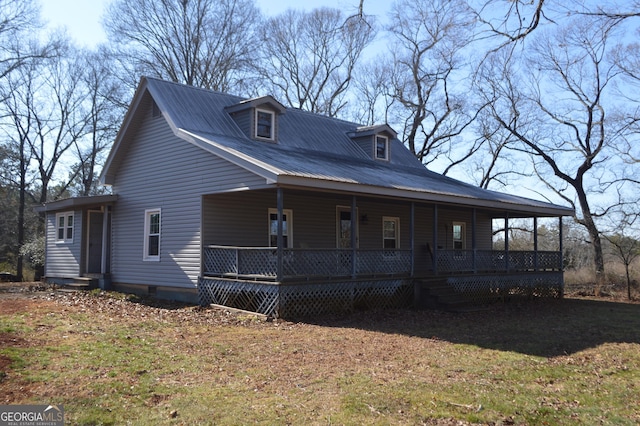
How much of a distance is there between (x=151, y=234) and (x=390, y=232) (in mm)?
9214

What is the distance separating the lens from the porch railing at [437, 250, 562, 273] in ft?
62.8

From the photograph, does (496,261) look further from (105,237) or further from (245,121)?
(105,237)

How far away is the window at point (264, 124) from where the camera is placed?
19.2 meters

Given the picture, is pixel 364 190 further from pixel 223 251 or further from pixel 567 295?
pixel 567 295

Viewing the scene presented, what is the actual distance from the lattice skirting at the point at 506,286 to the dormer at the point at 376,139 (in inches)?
271

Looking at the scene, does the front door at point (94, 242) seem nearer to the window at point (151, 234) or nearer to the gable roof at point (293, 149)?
the gable roof at point (293, 149)

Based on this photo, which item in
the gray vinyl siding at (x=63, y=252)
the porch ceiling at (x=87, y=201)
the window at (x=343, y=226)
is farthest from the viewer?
the gray vinyl siding at (x=63, y=252)

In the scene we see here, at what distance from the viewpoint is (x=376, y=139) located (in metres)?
23.8

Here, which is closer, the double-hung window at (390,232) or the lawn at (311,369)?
the lawn at (311,369)

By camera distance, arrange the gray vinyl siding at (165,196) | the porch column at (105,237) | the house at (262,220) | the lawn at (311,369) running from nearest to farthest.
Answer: the lawn at (311,369) < the house at (262,220) < the gray vinyl siding at (165,196) < the porch column at (105,237)

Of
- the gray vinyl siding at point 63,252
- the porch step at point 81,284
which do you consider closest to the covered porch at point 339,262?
the porch step at point 81,284

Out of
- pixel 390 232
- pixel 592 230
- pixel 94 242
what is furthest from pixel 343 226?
pixel 592 230

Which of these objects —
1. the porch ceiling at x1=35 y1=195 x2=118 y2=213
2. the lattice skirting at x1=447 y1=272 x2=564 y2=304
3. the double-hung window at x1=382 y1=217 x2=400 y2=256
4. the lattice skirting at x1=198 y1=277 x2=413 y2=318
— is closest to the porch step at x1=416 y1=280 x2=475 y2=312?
the lattice skirting at x1=198 y1=277 x2=413 y2=318

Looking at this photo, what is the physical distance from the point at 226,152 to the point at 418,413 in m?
9.77
